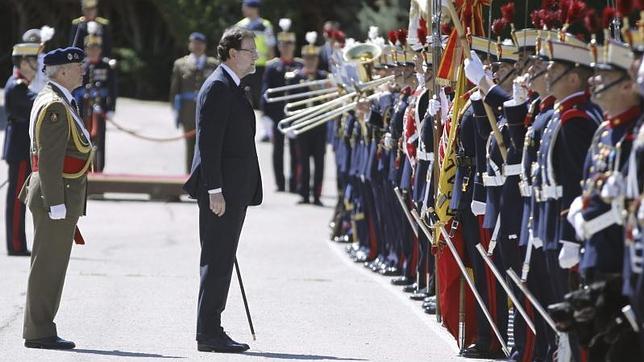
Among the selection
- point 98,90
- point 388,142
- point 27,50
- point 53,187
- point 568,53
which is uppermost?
point 568,53

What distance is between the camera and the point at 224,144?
963 centimetres

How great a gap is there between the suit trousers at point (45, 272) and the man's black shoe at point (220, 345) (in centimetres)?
94

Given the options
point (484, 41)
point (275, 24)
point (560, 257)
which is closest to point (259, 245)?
point (484, 41)

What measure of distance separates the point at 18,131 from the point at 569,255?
7.84 metres

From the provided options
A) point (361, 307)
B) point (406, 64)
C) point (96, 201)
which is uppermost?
point (406, 64)

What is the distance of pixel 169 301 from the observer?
1180 centimetres

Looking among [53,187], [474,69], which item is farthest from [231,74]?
[474,69]

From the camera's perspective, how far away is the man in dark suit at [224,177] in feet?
31.3

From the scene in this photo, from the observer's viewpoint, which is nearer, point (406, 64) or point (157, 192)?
point (406, 64)

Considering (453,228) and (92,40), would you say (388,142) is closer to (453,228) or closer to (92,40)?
(453,228)

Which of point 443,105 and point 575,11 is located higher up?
point 575,11

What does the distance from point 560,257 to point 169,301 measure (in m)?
4.73

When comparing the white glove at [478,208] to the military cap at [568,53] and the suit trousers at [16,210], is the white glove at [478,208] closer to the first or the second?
the military cap at [568,53]

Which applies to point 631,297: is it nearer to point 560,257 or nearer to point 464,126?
point 560,257
